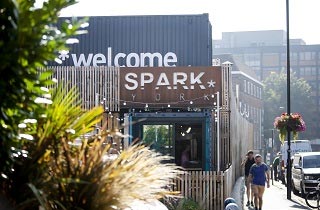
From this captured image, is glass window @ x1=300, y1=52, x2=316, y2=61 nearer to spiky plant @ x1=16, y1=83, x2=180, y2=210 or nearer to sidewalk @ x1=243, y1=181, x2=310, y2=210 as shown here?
sidewalk @ x1=243, y1=181, x2=310, y2=210

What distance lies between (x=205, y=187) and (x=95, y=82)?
24.0 ft

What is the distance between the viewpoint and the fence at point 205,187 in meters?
16.1

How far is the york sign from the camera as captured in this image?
21031mm

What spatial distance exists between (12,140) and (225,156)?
60.7 ft

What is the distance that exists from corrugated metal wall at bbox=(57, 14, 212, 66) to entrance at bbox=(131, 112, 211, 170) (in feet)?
16.9

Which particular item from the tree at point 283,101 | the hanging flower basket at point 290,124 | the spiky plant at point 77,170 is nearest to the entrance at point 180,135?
the hanging flower basket at point 290,124

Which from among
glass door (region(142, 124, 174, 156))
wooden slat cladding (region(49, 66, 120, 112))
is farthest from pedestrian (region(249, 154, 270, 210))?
wooden slat cladding (region(49, 66, 120, 112))

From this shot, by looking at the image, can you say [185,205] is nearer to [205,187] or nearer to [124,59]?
[205,187]

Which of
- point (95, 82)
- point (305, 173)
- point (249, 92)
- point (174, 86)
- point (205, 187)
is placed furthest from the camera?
point (249, 92)

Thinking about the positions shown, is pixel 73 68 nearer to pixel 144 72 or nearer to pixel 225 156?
pixel 144 72

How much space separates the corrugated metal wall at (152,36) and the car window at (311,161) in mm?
5426

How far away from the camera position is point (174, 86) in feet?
69.8

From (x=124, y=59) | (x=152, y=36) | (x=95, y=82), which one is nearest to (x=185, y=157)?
(x=95, y=82)

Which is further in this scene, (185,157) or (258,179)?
(185,157)
